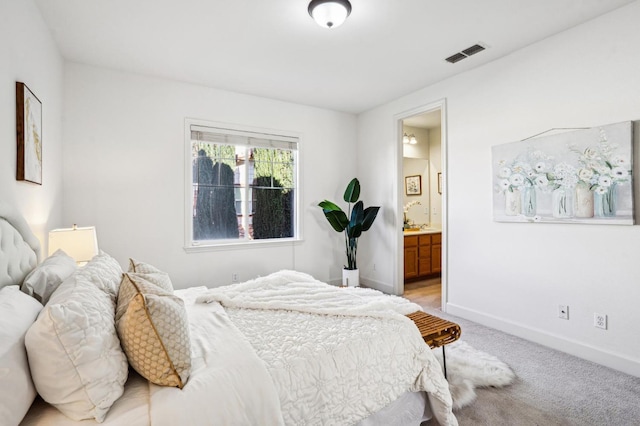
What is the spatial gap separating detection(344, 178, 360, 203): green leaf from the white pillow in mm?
3867

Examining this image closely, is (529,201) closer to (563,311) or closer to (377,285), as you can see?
(563,311)

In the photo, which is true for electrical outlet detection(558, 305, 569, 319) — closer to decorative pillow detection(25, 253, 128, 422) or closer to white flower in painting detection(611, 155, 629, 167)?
white flower in painting detection(611, 155, 629, 167)

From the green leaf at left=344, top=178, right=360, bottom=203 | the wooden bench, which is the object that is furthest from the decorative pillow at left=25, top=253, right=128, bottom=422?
the green leaf at left=344, top=178, right=360, bottom=203

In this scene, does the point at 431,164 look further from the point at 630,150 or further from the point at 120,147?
the point at 120,147

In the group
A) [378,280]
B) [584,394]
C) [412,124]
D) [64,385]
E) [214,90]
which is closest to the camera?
[64,385]

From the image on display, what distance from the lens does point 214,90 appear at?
13.0 feet

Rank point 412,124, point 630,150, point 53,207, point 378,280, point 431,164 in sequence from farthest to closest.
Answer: point 431,164, point 412,124, point 378,280, point 53,207, point 630,150

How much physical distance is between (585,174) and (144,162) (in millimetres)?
4191

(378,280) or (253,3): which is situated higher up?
(253,3)

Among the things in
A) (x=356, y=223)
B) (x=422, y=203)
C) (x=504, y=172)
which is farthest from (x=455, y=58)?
(x=422, y=203)

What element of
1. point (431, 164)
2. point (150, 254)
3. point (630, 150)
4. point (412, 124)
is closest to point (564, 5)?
point (630, 150)

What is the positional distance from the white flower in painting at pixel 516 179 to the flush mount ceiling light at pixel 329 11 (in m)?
2.09

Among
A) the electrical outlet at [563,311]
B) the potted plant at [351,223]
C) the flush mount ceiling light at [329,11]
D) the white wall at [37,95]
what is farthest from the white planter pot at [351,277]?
the white wall at [37,95]

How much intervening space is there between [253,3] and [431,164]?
4.63m
